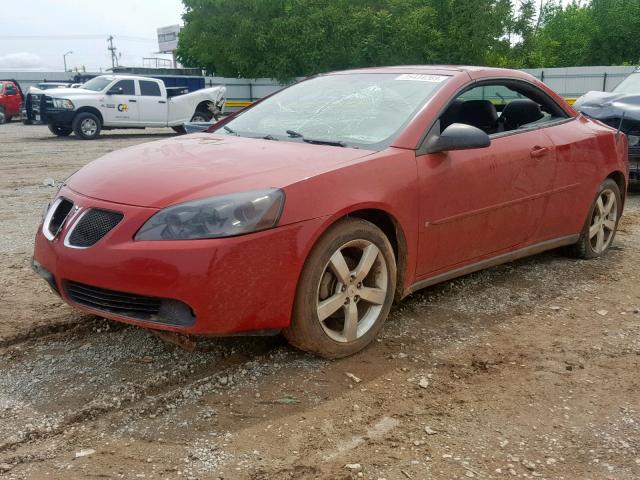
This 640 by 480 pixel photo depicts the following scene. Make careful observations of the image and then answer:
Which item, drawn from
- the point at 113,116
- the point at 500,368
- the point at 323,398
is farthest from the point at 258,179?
the point at 113,116

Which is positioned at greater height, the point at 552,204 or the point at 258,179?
the point at 258,179

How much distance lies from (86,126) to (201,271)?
1800 cm

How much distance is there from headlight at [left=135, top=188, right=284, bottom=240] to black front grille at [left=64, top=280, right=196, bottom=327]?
292 millimetres

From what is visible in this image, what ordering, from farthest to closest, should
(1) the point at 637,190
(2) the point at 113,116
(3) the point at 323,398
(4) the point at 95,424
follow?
(2) the point at 113,116 < (1) the point at 637,190 < (3) the point at 323,398 < (4) the point at 95,424

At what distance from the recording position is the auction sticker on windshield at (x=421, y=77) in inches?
168

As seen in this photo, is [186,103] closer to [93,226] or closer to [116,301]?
[93,226]

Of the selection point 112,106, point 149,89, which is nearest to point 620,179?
point 112,106

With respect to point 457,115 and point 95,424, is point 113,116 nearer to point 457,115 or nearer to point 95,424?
point 457,115

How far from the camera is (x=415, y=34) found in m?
31.1

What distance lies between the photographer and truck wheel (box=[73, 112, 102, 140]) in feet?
63.4

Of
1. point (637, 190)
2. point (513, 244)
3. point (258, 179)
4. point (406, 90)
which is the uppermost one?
point (406, 90)

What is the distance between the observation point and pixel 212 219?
118 inches

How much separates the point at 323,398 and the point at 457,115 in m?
2.80

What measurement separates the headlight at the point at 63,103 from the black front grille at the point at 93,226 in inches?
683
